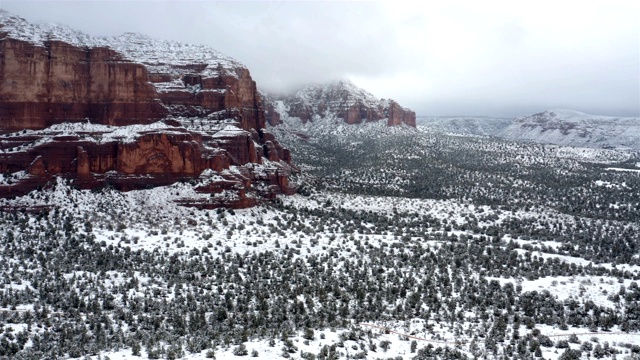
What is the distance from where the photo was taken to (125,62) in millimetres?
56875

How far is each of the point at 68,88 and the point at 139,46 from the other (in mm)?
11424

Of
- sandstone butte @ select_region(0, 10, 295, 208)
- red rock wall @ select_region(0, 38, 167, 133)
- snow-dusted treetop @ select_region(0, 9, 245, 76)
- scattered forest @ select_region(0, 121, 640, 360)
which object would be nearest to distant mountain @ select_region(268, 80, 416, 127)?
scattered forest @ select_region(0, 121, 640, 360)

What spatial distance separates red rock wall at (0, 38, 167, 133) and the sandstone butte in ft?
0.34

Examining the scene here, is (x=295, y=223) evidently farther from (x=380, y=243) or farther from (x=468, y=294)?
(x=468, y=294)

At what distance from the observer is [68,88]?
5444 cm

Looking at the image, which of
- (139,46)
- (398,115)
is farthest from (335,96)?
(139,46)

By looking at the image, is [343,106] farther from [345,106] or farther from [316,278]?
[316,278]

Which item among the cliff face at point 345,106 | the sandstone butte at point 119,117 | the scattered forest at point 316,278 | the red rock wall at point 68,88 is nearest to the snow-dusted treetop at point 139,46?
the sandstone butte at point 119,117

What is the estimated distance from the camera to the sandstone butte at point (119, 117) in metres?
51.8

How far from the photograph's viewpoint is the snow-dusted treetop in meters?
53.2

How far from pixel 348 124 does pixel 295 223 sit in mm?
114451

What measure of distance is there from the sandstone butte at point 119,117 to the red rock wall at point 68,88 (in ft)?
0.34

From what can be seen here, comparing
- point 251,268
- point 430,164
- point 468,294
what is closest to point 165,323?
point 251,268

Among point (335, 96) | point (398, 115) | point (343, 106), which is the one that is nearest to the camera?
point (398, 115)
